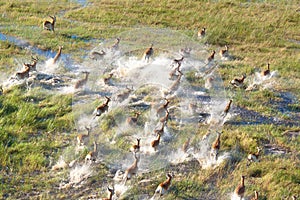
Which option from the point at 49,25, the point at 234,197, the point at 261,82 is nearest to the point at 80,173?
the point at 234,197

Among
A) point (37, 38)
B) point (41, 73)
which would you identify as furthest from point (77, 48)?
point (41, 73)

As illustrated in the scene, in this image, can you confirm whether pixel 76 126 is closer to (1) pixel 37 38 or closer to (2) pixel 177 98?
(2) pixel 177 98

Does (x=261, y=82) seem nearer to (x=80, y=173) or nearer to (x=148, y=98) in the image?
(x=148, y=98)

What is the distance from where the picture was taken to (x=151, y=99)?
14109 millimetres

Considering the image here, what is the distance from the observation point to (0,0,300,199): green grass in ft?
34.9

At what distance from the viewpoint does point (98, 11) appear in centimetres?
2286

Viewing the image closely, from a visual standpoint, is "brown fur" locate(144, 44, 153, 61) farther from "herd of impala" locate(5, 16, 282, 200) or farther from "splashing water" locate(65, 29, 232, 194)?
"splashing water" locate(65, 29, 232, 194)

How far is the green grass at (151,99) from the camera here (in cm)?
1065

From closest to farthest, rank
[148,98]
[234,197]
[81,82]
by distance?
[234,197] → [81,82] → [148,98]

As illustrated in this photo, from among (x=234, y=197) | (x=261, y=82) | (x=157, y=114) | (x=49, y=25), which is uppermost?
(x=49, y=25)

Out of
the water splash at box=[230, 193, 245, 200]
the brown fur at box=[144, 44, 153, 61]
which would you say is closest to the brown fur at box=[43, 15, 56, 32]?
the brown fur at box=[144, 44, 153, 61]

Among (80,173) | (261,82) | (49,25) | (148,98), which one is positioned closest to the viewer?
(80,173)

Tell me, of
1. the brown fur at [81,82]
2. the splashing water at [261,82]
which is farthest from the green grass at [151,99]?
the brown fur at [81,82]

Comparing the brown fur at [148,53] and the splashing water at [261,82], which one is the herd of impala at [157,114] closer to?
the brown fur at [148,53]
